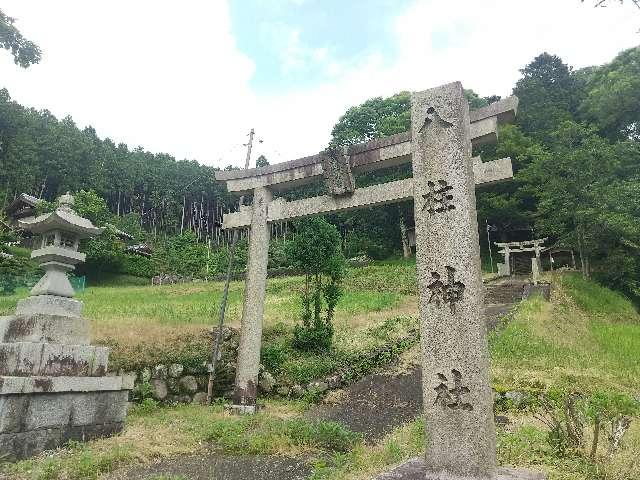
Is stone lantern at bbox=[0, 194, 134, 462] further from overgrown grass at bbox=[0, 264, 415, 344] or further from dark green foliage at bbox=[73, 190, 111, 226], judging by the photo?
dark green foliage at bbox=[73, 190, 111, 226]

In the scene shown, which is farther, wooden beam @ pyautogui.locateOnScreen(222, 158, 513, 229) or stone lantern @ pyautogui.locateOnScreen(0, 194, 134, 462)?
wooden beam @ pyautogui.locateOnScreen(222, 158, 513, 229)

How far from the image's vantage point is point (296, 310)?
702 inches

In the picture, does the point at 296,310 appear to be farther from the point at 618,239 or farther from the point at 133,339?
the point at 618,239

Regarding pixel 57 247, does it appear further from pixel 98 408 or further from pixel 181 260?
pixel 181 260

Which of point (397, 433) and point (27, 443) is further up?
point (397, 433)

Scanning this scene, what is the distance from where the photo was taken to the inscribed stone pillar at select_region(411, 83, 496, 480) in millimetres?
→ 4117

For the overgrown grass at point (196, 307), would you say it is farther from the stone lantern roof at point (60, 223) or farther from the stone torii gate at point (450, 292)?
the stone torii gate at point (450, 292)

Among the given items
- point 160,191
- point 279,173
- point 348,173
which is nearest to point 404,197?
point 348,173

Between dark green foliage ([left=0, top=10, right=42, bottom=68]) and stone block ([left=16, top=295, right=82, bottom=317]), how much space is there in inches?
460

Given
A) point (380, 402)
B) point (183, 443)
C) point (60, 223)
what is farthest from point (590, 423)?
→ point (60, 223)

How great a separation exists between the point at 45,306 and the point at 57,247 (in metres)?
1.11

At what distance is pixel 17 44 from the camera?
15.3 metres

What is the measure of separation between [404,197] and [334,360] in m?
5.58

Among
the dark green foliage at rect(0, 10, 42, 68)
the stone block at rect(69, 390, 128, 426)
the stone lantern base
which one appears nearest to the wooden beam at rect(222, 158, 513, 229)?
the stone lantern base
